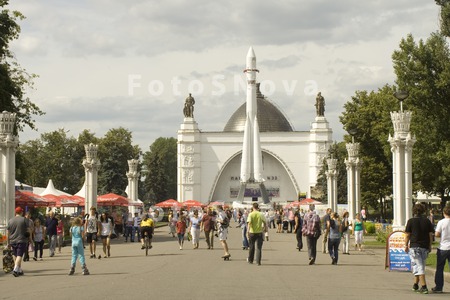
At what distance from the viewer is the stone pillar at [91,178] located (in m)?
41.0

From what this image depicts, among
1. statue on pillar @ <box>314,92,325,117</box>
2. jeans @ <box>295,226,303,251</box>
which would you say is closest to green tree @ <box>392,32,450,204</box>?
jeans @ <box>295,226,303,251</box>

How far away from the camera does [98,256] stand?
25.4 meters

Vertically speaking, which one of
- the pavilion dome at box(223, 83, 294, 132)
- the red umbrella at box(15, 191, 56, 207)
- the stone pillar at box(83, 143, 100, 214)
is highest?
the pavilion dome at box(223, 83, 294, 132)

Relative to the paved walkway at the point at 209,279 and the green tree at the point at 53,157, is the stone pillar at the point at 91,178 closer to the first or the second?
the paved walkway at the point at 209,279

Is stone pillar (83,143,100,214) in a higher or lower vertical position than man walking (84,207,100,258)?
higher

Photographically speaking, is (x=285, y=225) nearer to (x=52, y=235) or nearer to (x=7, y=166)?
(x=7, y=166)

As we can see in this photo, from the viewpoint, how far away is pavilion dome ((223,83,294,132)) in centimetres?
15512

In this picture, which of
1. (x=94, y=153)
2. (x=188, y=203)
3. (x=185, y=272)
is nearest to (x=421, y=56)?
(x=94, y=153)

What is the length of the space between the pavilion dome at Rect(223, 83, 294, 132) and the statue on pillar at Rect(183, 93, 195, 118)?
38.1 ft

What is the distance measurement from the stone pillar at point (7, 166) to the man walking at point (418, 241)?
64.7 ft

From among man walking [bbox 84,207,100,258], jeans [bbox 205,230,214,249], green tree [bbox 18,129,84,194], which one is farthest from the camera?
green tree [bbox 18,129,84,194]

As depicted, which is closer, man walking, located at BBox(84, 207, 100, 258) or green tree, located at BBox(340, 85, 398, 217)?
man walking, located at BBox(84, 207, 100, 258)

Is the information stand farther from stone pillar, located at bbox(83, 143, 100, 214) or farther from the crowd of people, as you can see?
stone pillar, located at bbox(83, 143, 100, 214)

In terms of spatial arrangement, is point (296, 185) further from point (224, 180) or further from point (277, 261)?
point (277, 261)
